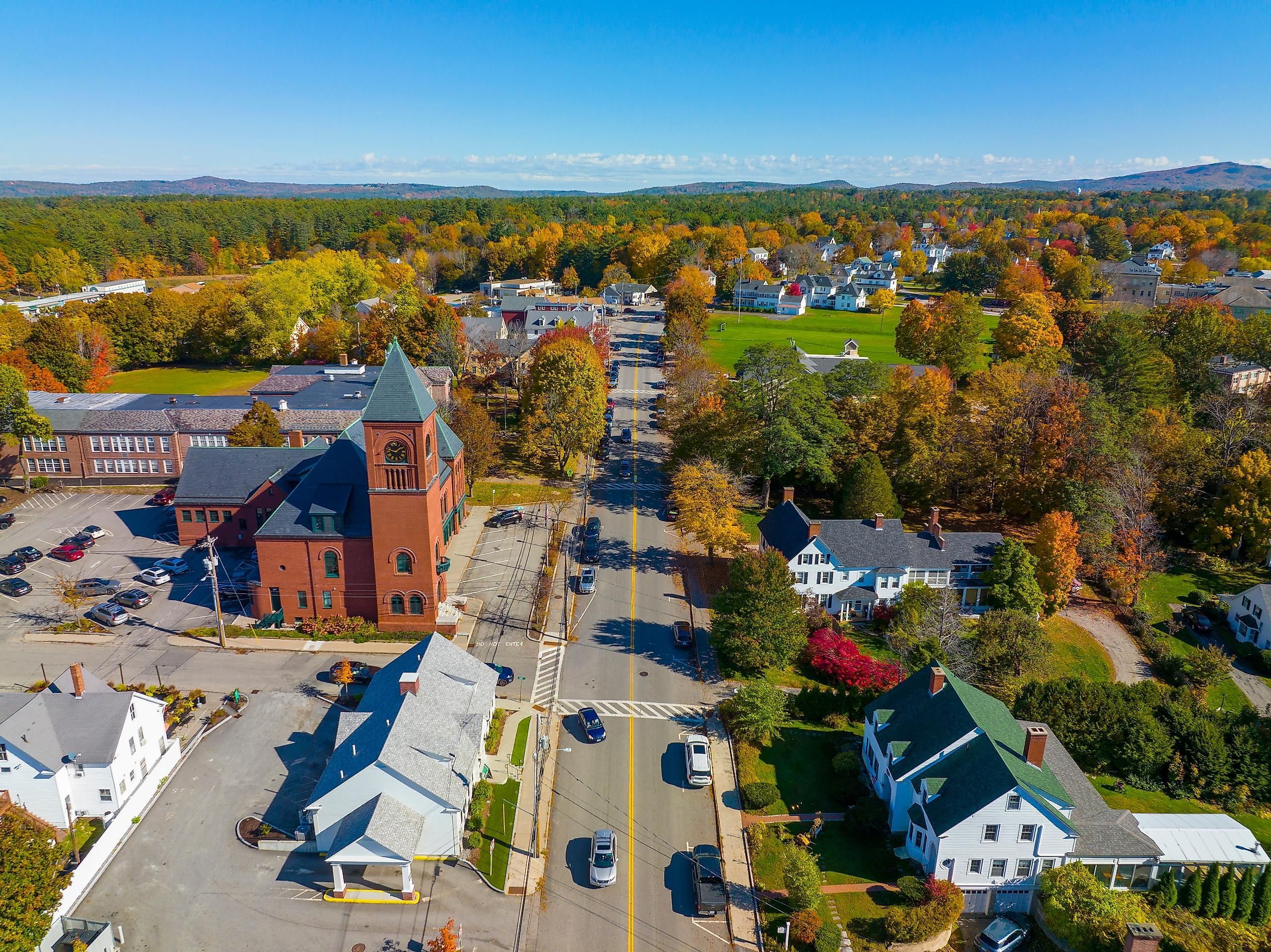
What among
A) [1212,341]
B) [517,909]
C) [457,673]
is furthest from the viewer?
[1212,341]

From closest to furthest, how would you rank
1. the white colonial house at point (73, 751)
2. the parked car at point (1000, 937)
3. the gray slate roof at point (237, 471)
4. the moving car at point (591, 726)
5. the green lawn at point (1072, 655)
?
the parked car at point (1000, 937) → the white colonial house at point (73, 751) → the moving car at point (591, 726) → the green lawn at point (1072, 655) → the gray slate roof at point (237, 471)

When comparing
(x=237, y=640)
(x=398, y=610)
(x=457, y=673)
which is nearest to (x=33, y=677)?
(x=237, y=640)

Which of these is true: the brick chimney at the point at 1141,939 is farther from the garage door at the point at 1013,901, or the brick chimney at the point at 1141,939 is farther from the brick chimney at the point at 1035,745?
the brick chimney at the point at 1035,745

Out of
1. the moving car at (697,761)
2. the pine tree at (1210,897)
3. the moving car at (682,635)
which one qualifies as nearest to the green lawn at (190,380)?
the moving car at (682,635)

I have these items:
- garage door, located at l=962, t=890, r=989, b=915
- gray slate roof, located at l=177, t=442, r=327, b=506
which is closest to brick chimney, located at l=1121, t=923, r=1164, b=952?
garage door, located at l=962, t=890, r=989, b=915

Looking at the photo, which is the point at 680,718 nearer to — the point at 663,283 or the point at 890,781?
the point at 890,781

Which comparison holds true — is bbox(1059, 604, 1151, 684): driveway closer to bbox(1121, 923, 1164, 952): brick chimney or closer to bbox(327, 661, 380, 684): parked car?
bbox(1121, 923, 1164, 952): brick chimney
